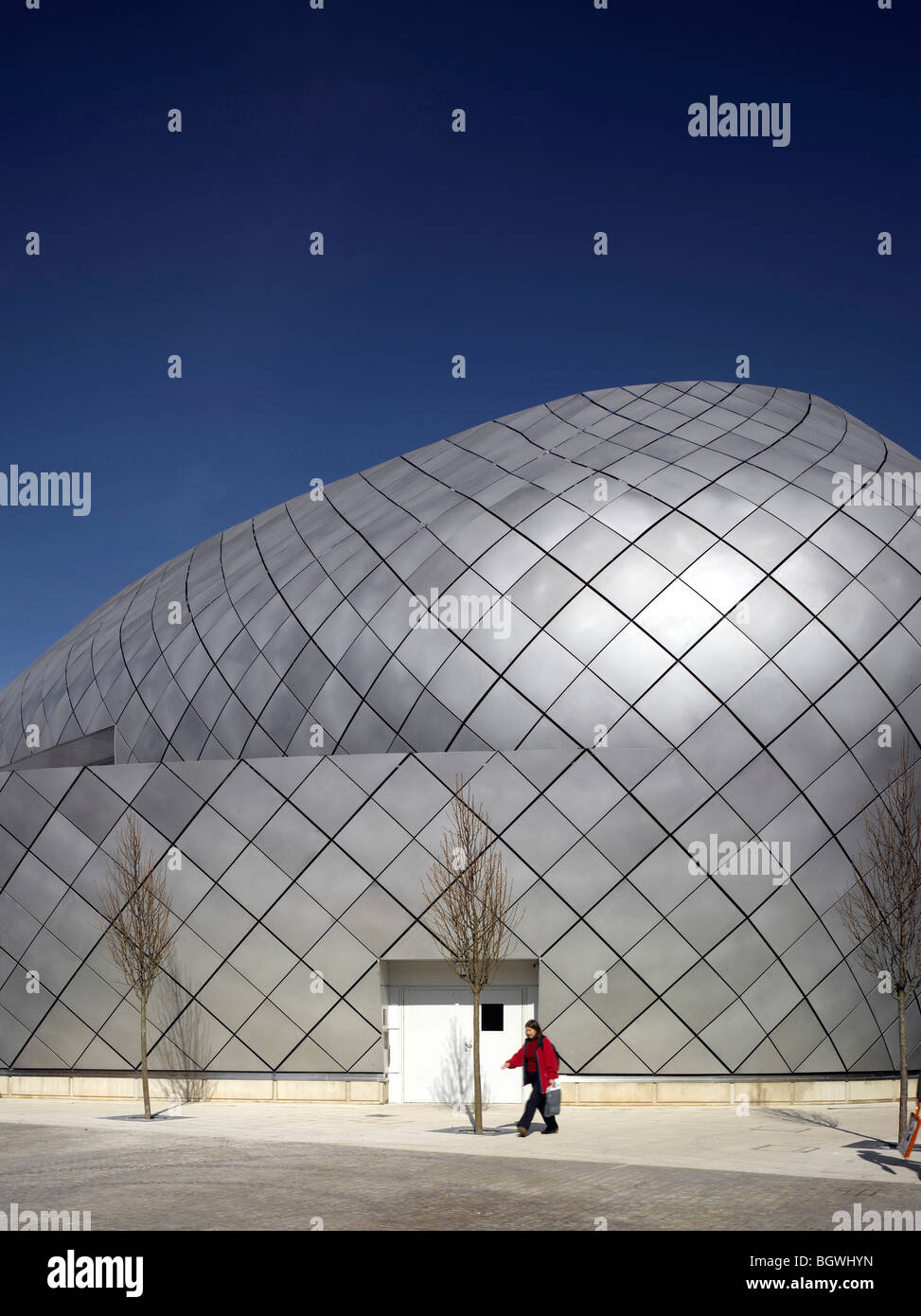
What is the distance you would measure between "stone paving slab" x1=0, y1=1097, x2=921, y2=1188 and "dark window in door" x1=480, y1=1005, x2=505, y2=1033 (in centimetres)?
131

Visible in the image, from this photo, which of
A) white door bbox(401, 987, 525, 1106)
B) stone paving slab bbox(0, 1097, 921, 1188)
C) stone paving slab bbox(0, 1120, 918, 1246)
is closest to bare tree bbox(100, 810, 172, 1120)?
stone paving slab bbox(0, 1097, 921, 1188)

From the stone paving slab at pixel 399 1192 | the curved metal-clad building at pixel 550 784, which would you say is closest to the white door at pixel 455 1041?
the curved metal-clad building at pixel 550 784

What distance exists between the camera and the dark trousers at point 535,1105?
1512 centimetres

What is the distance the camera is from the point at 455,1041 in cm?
1941

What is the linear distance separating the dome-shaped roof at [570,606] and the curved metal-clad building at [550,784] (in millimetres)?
63

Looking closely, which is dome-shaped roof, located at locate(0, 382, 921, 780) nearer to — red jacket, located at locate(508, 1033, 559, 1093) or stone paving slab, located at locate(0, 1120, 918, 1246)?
red jacket, located at locate(508, 1033, 559, 1093)

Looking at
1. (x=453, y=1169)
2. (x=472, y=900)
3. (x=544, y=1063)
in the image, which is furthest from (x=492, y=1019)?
(x=453, y=1169)

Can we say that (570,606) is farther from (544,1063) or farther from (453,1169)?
(453,1169)

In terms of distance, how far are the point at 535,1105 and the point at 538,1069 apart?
48 cm

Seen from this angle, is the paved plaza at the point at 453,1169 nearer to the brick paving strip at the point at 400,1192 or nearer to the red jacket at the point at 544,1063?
the brick paving strip at the point at 400,1192

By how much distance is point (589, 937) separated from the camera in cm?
1881

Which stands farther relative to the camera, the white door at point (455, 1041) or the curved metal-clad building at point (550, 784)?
the white door at point (455, 1041)
